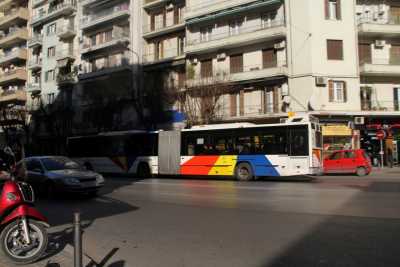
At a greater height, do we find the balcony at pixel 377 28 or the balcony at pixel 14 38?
the balcony at pixel 14 38

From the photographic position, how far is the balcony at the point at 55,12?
1775 inches

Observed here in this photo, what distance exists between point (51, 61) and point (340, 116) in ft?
120

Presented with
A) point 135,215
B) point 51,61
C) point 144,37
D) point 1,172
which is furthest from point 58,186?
point 51,61

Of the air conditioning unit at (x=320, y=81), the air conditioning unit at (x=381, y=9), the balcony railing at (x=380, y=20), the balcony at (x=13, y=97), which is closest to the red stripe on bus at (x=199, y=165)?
the air conditioning unit at (x=320, y=81)

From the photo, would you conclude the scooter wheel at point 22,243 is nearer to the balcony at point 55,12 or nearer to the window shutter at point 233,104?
the window shutter at point 233,104

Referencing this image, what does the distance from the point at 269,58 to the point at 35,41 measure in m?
35.1

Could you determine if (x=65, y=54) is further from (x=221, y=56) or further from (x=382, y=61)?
(x=382, y=61)

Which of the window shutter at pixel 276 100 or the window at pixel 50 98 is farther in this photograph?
the window at pixel 50 98

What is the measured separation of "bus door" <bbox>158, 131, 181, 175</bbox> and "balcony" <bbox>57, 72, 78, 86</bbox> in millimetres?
25553

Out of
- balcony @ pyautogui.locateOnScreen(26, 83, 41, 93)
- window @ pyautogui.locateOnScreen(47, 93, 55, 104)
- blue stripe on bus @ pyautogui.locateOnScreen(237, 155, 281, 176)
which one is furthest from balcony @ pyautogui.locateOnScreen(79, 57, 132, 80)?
blue stripe on bus @ pyautogui.locateOnScreen(237, 155, 281, 176)

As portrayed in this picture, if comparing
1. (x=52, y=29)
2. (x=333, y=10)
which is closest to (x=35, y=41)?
(x=52, y=29)

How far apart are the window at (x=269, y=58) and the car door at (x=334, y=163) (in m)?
→ 9.28

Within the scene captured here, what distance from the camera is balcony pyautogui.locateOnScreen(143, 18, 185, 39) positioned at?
1356 inches

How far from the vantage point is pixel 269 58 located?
29.4 meters
